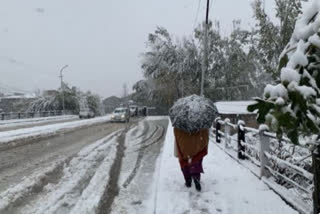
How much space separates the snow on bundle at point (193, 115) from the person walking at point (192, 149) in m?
0.17

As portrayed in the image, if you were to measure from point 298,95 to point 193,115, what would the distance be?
3.53m

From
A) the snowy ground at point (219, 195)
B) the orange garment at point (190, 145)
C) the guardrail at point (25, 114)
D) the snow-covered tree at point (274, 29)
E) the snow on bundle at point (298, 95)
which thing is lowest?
the snowy ground at point (219, 195)

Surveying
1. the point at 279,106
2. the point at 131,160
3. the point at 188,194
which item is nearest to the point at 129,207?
the point at 188,194

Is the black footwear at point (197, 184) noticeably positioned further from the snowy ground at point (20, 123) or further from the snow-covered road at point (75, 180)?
the snowy ground at point (20, 123)

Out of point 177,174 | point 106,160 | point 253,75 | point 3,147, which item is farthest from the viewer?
point 253,75

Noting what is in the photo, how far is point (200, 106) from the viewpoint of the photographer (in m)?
5.30

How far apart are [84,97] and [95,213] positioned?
51.8 meters

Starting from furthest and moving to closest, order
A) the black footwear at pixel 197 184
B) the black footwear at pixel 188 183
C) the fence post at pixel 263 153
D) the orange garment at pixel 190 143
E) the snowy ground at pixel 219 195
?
the fence post at pixel 263 153
the black footwear at pixel 188 183
the black footwear at pixel 197 184
the orange garment at pixel 190 143
the snowy ground at pixel 219 195

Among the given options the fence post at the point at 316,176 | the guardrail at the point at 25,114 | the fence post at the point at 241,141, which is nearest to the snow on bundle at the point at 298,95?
the fence post at the point at 316,176

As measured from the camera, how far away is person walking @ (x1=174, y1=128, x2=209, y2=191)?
530 cm

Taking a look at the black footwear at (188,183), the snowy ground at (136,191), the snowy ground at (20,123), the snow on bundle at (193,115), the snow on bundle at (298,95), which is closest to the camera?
the snow on bundle at (298,95)

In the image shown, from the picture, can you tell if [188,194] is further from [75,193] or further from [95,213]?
[75,193]

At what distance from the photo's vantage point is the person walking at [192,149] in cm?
530

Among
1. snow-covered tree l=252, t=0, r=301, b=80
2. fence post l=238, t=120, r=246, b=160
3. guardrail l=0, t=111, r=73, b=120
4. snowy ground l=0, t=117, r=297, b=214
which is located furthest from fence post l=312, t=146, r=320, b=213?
guardrail l=0, t=111, r=73, b=120
